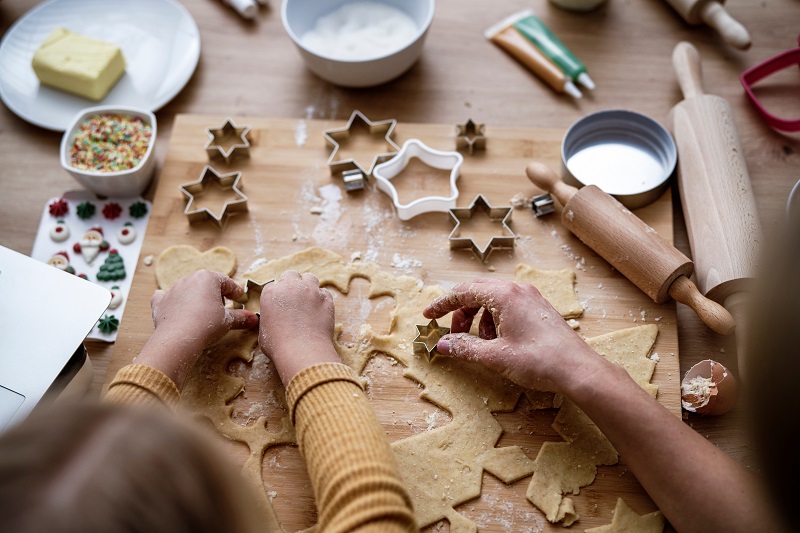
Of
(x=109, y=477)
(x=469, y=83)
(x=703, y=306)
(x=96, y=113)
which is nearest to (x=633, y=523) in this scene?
(x=703, y=306)

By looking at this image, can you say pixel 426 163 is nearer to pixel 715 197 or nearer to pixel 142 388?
pixel 715 197

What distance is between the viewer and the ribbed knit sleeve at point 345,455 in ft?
2.98

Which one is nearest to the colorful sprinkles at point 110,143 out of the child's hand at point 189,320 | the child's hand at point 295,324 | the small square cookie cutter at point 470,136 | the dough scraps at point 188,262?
the dough scraps at point 188,262

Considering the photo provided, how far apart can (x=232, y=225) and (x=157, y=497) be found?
81cm

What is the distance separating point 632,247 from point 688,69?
0.51 meters

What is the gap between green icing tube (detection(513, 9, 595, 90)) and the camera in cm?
157

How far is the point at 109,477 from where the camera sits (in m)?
0.65

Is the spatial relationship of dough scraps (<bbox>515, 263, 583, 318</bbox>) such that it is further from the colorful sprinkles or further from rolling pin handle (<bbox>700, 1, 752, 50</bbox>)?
the colorful sprinkles

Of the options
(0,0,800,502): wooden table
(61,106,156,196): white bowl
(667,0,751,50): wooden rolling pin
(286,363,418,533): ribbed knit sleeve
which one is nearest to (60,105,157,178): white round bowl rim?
(61,106,156,196): white bowl

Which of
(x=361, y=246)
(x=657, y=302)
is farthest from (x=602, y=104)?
(x=361, y=246)

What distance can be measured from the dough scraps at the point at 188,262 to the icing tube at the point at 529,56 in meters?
0.81

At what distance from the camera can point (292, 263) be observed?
4.34ft

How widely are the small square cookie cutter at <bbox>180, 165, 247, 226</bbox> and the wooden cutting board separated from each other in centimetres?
2

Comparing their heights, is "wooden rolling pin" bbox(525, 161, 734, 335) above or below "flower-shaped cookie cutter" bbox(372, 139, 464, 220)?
above
